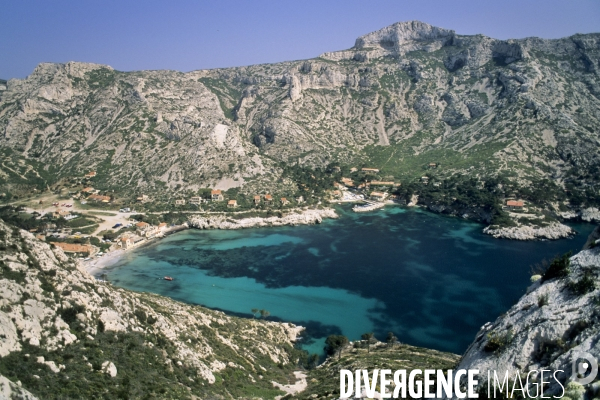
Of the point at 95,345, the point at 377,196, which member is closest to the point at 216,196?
the point at 377,196

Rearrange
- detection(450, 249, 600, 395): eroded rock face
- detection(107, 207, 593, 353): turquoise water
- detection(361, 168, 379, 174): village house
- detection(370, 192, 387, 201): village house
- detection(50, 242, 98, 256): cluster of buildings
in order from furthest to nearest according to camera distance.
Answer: detection(361, 168, 379, 174): village house
detection(370, 192, 387, 201): village house
detection(50, 242, 98, 256): cluster of buildings
detection(107, 207, 593, 353): turquoise water
detection(450, 249, 600, 395): eroded rock face

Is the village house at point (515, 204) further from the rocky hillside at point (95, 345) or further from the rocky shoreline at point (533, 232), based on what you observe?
the rocky hillside at point (95, 345)

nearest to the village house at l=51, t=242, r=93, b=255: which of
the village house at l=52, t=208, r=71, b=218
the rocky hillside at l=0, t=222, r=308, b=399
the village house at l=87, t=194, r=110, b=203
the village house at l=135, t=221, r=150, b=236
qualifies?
the village house at l=135, t=221, r=150, b=236

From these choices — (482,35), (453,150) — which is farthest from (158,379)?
(482,35)

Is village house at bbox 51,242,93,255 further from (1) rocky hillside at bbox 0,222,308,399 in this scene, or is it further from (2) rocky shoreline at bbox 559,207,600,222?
(2) rocky shoreline at bbox 559,207,600,222

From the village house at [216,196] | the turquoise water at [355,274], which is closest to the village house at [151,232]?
the turquoise water at [355,274]

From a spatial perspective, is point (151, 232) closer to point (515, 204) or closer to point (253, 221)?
point (253, 221)
